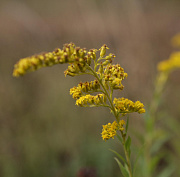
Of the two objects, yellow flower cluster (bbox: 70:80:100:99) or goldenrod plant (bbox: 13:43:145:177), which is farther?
yellow flower cluster (bbox: 70:80:100:99)

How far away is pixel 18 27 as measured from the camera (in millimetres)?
11055

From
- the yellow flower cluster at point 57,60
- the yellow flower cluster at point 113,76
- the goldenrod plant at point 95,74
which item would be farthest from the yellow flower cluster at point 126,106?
the yellow flower cluster at point 57,60

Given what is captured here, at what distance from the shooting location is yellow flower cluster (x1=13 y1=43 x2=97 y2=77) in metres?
1.49

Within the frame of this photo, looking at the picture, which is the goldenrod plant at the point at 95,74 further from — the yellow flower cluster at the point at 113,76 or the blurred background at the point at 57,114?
the blurred background at the point at 57,114

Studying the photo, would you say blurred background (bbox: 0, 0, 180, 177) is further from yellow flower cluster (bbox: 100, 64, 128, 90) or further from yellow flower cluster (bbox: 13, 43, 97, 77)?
yellow flower cluster (bbox: 13, 43, 97, 77)

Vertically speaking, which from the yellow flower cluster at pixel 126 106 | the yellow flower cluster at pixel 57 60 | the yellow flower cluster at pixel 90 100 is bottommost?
the yellow flower cluster at pixel 126 106

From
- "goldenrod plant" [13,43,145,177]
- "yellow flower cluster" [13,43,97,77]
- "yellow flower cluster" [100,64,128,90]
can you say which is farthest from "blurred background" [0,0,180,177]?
"yellow flower cluster" [13,43,97,77]

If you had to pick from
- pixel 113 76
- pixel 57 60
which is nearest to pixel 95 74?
pixel 113 76

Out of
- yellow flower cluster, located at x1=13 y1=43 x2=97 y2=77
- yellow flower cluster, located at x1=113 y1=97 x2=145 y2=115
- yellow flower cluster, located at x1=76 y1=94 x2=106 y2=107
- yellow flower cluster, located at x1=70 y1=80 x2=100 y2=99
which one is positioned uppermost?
yellow flower cluster, located at x1=13 y1=43 x2=97 y2=77

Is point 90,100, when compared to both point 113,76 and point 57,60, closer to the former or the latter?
point 113,76

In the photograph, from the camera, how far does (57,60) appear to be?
5.17 ft

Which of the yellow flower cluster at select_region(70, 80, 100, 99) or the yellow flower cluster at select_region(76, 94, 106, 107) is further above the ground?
the yellow flower cluster at select_region(70, 80, 100, 99)

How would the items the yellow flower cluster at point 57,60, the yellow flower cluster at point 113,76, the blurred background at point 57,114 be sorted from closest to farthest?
the yellow flower cluster at point 57,60, the yellow flower cluster at point 113,76, the blurred background at point 57,114

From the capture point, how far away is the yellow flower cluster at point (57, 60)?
149 cm
